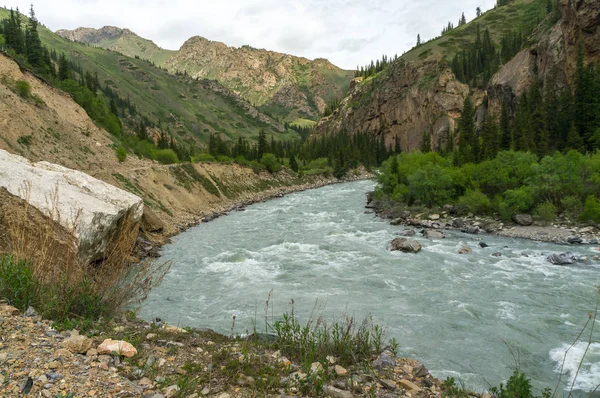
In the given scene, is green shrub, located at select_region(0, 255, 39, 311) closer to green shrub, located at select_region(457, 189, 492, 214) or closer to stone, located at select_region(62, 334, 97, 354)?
stone, located at select_region(62, 334, 97, 354)

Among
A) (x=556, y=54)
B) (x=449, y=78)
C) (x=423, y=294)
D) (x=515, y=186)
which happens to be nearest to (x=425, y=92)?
(x=449, y=78)

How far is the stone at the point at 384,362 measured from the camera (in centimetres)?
735

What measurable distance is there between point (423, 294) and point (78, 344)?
13.2m

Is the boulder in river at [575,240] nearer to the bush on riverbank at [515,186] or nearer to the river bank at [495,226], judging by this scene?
the river bank at [495,226]

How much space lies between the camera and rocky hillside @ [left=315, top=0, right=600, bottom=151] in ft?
195

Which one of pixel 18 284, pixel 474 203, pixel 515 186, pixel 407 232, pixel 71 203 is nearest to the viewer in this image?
pixel 18 284

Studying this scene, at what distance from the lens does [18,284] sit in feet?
20.9

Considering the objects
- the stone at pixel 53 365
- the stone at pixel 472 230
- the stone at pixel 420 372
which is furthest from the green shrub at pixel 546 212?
the stone at pixel 53 365

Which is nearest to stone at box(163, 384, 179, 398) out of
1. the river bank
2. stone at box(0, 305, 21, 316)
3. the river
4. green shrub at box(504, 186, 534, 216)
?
stone at box(0, 305, 21, 316)

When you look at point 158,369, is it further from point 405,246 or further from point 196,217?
point 196,217

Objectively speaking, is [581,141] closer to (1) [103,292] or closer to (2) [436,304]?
(2) [436,304]

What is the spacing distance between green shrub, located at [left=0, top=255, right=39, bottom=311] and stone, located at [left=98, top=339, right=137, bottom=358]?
1.79 meters

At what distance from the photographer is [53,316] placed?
6281 mm

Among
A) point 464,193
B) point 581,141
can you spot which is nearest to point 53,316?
point 464,193
